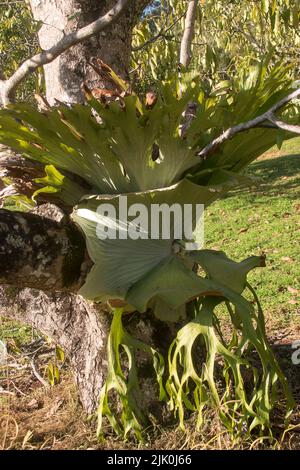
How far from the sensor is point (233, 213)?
24.1ft

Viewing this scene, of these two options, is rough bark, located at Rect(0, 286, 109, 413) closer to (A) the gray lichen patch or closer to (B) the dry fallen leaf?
(A) the gray lichen patch

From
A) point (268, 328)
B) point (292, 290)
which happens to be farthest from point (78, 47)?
point (292, 290)

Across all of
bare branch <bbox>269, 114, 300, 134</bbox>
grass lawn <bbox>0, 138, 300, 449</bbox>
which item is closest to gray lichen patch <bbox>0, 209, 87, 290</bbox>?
grass lawn <bbox>0, 138, 300, 449</bbox>

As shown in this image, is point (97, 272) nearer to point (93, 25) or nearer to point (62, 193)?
point (62, 193)

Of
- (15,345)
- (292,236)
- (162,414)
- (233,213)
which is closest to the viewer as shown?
(162,414)

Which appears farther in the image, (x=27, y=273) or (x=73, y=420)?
(x=73, y=420)

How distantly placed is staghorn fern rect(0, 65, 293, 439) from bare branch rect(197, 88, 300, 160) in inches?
1.6

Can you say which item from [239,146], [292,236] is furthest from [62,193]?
[292,236]

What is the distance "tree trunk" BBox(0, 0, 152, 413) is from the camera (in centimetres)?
182

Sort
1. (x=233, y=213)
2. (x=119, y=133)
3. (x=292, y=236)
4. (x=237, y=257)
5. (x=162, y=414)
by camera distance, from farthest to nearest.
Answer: (x=233, y=213)
(x=292, y=236)
(x=237, y=257)
(x=162, y=414)
(x=119, y=133)

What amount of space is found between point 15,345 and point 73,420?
3.68ft

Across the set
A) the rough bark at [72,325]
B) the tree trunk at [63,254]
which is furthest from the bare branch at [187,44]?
the rough bark at [72,325]

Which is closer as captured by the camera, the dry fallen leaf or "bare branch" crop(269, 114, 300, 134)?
"bare branch" crop(269, 114, 300, 134)

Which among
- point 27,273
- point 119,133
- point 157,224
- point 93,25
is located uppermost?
point 93,25
